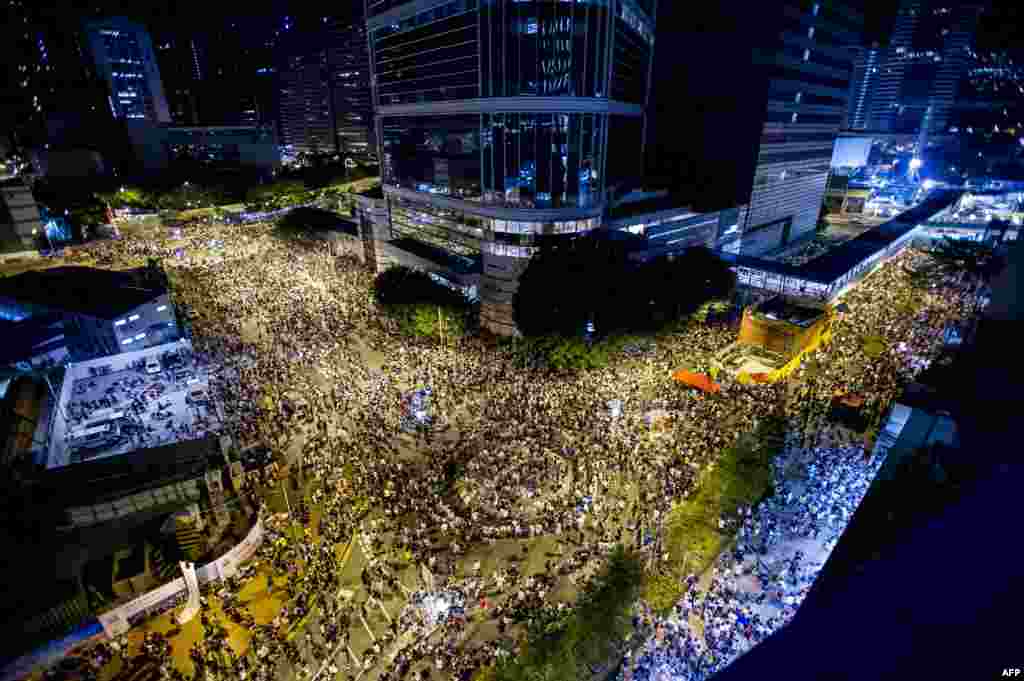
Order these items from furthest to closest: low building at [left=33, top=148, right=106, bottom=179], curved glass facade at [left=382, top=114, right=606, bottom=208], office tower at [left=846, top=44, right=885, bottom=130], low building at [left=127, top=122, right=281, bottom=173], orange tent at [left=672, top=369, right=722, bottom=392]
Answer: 1. office tower at [left=846, top=44, right=885, bottom=130]
2. low building at [left=127, top=122, right=281, bottom=173]
3. low building at [left=33, top=148, right=106, bottom=179]
4. curved glass facade at [left=382, top=114, right=606, bottom=208]
5. orange tent at [left=672, top=369, right=722, bottom=392]

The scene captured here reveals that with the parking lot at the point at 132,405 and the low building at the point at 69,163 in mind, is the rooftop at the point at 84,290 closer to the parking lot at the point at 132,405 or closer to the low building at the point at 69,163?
the parking lot at the point at 132,405

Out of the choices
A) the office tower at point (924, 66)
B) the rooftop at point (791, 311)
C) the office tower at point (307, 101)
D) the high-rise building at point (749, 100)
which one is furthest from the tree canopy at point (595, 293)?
the office tower at point (307, 101)

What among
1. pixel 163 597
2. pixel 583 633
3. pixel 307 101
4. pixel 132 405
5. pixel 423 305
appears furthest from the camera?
pixel 307 101

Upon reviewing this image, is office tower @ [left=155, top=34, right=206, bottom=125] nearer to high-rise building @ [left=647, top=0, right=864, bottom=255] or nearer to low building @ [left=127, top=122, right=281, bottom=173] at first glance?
low building @ [left=127, top=122, right=281, bottom=173]

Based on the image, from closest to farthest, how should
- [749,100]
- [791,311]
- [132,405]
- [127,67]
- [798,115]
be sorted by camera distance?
1. [132,405]
2. [791,311]
3. [749,100]
4. [798,115]
5. [127,67]

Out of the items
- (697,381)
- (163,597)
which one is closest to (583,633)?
(163,597)

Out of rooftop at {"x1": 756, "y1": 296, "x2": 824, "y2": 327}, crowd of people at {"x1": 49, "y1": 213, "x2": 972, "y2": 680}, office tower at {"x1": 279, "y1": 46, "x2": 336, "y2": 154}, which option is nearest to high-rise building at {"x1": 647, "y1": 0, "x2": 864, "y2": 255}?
rooftop at {"x1": 756, "y1": 296, "x2": 824, "y2": 327}

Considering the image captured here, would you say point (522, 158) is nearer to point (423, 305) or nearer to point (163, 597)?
point (423, 305)
